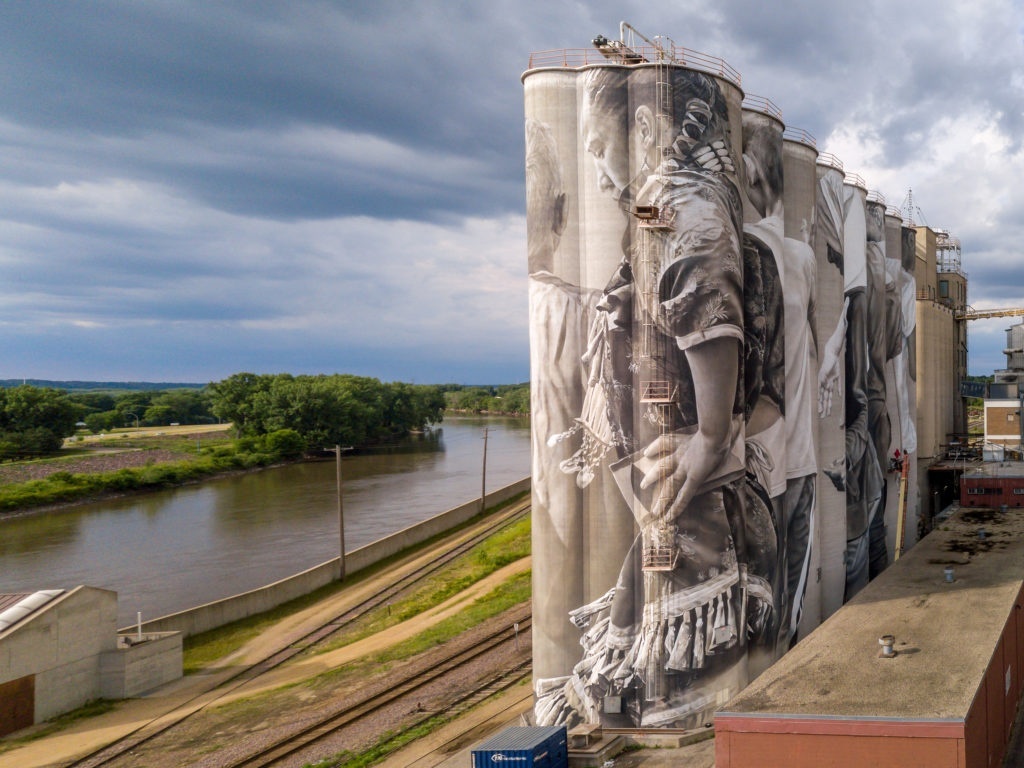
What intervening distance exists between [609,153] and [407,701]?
60.7 ft

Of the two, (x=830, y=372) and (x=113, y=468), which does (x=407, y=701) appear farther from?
(x=113, y=468)

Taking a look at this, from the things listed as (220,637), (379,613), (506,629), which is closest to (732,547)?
(506,629)

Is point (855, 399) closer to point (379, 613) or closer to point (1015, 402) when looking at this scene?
point (379, 613)

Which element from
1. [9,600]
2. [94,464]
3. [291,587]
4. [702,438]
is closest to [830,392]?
[702,438]

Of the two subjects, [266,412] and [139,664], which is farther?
[266,412]

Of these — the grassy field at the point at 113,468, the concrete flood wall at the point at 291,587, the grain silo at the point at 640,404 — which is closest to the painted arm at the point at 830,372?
the grain silo at the point at 640,404

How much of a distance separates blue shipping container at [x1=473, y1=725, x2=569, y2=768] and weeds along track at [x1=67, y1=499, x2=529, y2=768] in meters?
12.5

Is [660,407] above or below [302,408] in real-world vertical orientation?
above

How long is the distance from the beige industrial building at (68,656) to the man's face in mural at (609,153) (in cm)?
2309

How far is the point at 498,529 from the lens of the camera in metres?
48.4

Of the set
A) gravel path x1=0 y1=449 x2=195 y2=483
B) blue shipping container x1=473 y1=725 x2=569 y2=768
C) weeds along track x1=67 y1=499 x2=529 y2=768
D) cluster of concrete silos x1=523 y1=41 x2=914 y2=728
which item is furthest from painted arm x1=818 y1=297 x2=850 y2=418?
gravel path x1=0 y1=449 x2=195 y2=483

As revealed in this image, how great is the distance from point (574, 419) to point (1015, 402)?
49963mm

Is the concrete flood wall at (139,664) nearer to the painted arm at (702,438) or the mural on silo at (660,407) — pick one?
the mural on silo at (660,407)

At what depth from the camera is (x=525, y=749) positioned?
16.9 m
